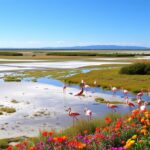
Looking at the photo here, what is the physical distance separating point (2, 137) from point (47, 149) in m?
5.51

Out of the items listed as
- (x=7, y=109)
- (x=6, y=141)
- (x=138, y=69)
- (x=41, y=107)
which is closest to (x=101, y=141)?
(x=6, y=141)

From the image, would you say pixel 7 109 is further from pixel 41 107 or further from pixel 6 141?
pixel 6 141

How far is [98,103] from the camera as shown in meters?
22.5

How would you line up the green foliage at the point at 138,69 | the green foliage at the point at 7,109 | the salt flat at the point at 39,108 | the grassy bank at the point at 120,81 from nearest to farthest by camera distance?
1. the salt flat at the point at 39,108
2. the green foliage at the point at 7,109
3. the grassy bank at the point at 120,81
4. the green foliage at the point at 138,69

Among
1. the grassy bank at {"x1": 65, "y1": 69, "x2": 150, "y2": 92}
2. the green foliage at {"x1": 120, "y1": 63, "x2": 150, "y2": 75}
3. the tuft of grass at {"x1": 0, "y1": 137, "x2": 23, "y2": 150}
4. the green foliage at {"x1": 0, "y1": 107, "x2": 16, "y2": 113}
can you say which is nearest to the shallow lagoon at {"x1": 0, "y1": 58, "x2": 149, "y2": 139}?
the green foliage at {"x1": 0, "y1": 107, "x2": 16, "y2": 113}

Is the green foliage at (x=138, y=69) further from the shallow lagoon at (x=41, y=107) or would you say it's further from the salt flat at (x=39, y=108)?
the salt flat at (x=39, y=108)

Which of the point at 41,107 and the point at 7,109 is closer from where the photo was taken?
the point at 7,109

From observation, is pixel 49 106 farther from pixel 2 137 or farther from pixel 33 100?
pixel 2 137

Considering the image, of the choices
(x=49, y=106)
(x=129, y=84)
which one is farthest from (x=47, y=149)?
(x=129, y=84)

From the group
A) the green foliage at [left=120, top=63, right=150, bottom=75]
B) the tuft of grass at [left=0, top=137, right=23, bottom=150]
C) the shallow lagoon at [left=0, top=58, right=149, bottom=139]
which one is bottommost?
the shallow lagoon at [left=0, top=58, right=149, bottom=139]

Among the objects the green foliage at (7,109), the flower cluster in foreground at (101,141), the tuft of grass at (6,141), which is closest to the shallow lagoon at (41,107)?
the green foliage at (7,109)

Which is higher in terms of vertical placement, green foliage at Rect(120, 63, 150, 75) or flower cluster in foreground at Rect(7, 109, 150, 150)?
flower cluster in foreground at Rect(7, 109, 150, 150)

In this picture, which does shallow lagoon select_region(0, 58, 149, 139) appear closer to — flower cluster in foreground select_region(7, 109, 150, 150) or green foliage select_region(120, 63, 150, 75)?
flower cluster in foreground select_region(7, 109, 150, 150)

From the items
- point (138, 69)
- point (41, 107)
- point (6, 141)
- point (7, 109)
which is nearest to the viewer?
point (6, 141)
